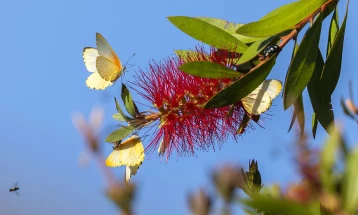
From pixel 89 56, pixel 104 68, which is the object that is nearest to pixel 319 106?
pixel 104 68

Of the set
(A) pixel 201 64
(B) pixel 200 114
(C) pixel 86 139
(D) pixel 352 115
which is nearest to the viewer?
(D) pixel 352 115

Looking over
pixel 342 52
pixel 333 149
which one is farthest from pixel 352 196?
pixel 342 52

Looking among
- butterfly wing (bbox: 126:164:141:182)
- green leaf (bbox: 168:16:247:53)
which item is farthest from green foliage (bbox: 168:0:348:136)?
butterfly wing (bbox: 126:164:141:182)

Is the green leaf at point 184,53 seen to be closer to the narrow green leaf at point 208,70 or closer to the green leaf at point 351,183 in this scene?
the narrow green leaf at point 208,70

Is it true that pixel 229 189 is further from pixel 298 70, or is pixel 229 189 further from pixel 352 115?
pixel 298 70

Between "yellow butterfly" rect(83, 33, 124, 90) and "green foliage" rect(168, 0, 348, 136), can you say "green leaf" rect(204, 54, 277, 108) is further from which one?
"yellow butterfly" rect(83, 33, 124, 90)

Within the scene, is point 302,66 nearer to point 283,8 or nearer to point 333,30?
point 283,8

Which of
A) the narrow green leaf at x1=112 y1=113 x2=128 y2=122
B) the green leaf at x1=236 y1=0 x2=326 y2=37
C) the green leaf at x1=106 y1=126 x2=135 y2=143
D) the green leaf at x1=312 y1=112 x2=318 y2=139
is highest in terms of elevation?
the green leaf at x1=236 y1=0 x2=326 y2=37
